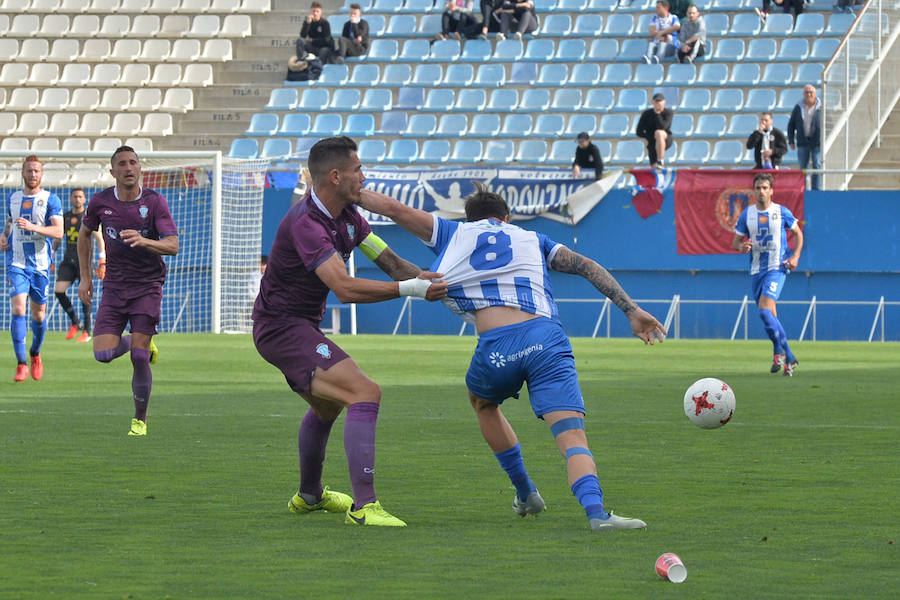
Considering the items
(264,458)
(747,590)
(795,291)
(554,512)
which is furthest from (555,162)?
(747,590)

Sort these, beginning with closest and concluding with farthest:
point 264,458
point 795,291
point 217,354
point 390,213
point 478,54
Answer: point 390,213, point 264,458, point 217,354, point 795,291, point 478,54

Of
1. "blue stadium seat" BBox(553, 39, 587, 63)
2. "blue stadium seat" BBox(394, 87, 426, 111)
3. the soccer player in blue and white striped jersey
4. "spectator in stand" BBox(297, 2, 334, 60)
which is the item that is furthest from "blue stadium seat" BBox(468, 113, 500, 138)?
the soccer player in blue and white striped jersey

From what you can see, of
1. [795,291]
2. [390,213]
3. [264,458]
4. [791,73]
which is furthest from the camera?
[791,73]

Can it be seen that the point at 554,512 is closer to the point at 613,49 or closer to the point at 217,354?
the point at 217,354

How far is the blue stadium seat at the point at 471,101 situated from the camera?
3065cm

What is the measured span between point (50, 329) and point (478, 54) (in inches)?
402

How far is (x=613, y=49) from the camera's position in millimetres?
30953

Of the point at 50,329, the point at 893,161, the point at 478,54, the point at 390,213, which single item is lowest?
the point at 50,329

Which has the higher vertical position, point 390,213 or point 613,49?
point 613,49

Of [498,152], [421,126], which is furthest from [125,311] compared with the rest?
[421,126]

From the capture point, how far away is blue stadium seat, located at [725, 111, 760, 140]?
93.1ft

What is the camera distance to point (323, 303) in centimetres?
733

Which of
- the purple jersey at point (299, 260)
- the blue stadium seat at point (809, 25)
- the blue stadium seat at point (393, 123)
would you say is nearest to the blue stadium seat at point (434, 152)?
the blue stadium seat at point (393, 123)

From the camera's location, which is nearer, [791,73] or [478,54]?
[791,73]
